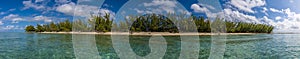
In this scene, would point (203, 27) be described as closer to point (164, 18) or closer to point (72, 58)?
point (164, 18)

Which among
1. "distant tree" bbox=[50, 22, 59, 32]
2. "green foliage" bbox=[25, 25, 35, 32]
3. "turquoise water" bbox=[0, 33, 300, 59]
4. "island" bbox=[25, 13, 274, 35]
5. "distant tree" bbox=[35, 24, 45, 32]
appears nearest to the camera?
"turquoise water" bbox=[0, 33, 300, 59]

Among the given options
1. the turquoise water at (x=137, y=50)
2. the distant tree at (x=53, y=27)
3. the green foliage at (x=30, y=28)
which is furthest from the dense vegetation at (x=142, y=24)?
the turquoise water at (x=137, y=50)

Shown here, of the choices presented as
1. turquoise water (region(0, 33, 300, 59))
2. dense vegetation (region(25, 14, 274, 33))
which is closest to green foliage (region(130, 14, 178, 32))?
dense vegetation (region(25, 14, 274, 33))

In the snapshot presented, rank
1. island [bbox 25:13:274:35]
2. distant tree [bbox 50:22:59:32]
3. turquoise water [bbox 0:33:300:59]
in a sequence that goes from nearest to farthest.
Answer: turquoise water [bbox 0:33:300:59]
island [bbox 25:13:274:35]
distant tree [bbox 50:22:59:32]

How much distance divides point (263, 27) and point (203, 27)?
149 feet

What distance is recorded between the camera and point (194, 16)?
213ft

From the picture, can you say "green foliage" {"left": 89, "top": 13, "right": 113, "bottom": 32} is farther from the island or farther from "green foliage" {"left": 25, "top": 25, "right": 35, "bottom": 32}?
"green foliage" {"left": 25, "top": 25, "right": 35, "bottom": 32}

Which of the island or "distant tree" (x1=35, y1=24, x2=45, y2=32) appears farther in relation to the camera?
"distant tree" (x1=35, y1=24, x2=45, y2=32)

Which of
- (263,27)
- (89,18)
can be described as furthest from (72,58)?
(263,27)

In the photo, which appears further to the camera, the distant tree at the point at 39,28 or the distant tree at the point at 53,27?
the distant tree at the point at 39,28

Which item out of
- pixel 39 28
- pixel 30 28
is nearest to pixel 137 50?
pixel 39 28

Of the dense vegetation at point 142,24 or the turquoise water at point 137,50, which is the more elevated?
the dense vegetation at point 142,24

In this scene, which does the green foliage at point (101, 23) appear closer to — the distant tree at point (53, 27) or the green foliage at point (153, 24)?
the green foliage at point (153, 24)

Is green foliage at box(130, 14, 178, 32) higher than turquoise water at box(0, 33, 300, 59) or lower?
higher
